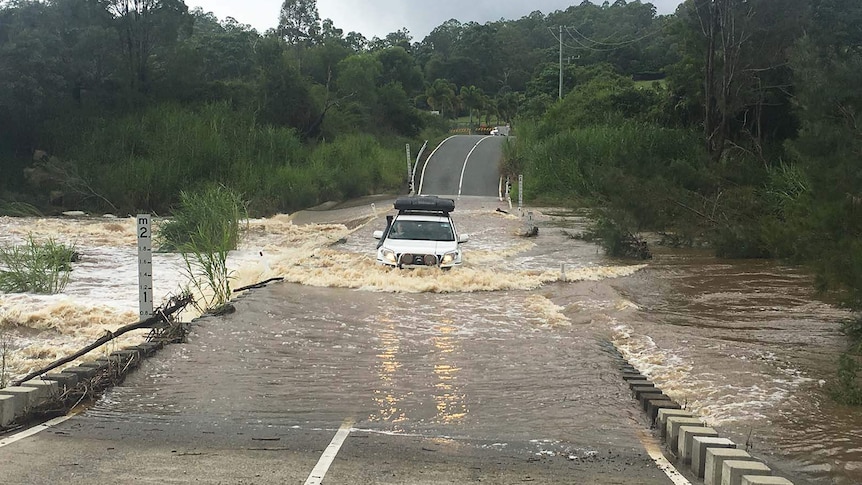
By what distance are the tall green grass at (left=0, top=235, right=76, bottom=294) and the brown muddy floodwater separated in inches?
24.0

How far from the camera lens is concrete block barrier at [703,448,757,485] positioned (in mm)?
5824

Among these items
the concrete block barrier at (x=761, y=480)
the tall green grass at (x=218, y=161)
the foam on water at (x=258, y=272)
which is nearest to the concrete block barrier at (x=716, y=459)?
the concrete block barrier at (x=761, y=480)

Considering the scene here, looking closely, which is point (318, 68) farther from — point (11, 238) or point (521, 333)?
point (521, 333)

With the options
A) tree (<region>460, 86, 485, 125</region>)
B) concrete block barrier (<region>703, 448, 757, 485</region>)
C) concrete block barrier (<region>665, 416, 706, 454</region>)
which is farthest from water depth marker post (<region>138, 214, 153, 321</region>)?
tree (<region>460, 86, 485, 125</region>)

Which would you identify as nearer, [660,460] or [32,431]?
[660,460]

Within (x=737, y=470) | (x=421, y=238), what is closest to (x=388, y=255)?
(x=421, y=238)

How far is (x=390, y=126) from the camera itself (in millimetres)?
64812

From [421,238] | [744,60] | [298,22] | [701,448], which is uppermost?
[298,22]

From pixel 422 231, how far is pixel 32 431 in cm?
1162

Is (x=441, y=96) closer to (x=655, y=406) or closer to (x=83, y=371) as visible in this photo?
(x=83, y=371)

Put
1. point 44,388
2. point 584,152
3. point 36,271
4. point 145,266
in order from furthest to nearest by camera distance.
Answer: point 584,152 → point 36,271 → point 145,266 → point 44,388

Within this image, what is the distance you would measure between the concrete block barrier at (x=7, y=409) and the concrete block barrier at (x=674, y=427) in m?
5.38

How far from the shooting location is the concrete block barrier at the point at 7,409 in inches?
273

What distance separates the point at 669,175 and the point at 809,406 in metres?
16.8
